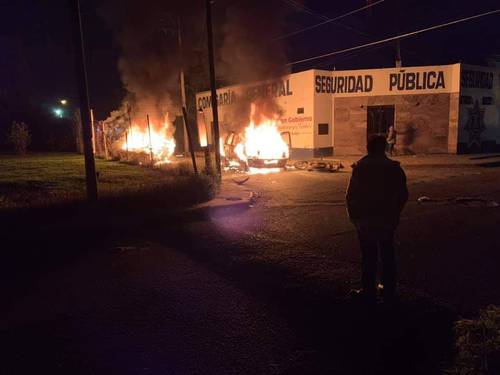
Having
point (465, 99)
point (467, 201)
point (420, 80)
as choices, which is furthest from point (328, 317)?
point (465, 99)

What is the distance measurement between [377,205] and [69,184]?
11.5 meters

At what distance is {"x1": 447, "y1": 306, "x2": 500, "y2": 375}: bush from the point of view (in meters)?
2.68

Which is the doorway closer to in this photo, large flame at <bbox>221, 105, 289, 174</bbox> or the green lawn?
large flame at <bbox>221, 105, 289, 174</bbox>

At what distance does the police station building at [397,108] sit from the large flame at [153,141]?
283 inches

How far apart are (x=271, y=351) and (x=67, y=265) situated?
358 cm

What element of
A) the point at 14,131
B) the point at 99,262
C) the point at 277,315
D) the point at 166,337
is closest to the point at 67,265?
the point at 99,262

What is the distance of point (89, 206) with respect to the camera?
8.30 meters

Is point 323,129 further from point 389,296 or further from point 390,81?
point 389,296

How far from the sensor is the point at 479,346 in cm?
287

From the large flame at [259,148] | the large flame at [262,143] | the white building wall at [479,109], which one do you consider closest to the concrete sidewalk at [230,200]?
the large flame at [259,148]

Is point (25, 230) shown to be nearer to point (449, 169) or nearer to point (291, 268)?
point (291, 268)

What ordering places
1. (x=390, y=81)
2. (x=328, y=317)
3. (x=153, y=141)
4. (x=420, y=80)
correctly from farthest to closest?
(x=153, y=141) < (x=390, y=81) < (x=420, y=80) < (x=328, y=317)

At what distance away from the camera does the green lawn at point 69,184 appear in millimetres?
9375

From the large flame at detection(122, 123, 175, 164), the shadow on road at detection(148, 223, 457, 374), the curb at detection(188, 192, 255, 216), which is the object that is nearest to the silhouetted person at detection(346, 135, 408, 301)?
the shadow on road at detection(148, 223, 457, 374)
